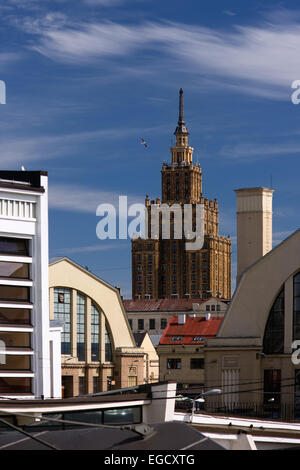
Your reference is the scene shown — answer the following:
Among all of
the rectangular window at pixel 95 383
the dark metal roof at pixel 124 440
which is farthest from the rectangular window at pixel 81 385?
the dark metal roof at pixel 124 440

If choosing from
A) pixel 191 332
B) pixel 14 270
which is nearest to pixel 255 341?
pixel 14 270

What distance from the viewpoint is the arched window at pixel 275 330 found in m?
71.7

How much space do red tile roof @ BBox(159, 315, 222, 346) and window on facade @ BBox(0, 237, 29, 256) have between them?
78154 mm

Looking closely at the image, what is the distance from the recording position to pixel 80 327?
10762 cm

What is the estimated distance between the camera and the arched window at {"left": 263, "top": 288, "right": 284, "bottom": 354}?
235ft

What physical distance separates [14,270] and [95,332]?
49383mm

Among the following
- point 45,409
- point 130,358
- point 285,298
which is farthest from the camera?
point 130,358

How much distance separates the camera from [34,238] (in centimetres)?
6153

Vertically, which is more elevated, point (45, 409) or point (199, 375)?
point (45, 409)

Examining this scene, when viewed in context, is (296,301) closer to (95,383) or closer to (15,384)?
(15,384)

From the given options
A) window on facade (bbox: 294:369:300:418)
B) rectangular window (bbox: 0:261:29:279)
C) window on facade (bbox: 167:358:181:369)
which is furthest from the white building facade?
window on facade (bbox: 167:358:181:369)

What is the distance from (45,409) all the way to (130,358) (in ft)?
242

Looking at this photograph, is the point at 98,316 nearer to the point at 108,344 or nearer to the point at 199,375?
the point at 108,344
